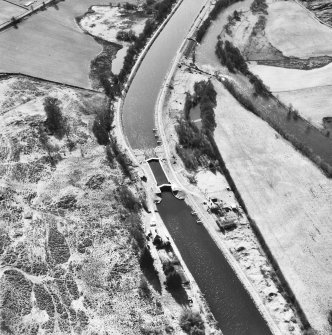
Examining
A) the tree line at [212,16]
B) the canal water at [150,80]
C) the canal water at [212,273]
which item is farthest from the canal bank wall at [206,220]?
the tree line at [212,16]

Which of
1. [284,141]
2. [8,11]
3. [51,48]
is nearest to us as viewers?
[284,141]

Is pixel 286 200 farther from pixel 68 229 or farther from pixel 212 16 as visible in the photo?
pixel 212 16

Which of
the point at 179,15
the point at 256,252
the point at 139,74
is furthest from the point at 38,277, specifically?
the point at 179,15

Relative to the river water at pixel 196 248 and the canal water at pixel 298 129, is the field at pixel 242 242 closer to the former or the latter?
the river water at pixel 196 248

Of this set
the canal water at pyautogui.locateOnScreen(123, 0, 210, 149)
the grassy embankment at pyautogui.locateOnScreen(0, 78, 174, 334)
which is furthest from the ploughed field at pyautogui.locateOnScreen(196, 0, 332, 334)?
the grassy embankment at pyautogui.locateOnScreen(0, 78, 174, 334)

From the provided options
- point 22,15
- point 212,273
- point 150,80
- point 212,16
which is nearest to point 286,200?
point 212,273

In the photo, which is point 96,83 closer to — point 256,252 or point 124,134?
point 124,134
